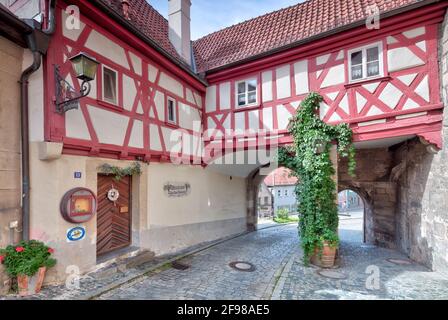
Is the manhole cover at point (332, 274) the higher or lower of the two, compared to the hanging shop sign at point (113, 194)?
lower

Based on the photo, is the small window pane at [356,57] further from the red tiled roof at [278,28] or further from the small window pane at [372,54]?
the red tiled roof at [278,28]

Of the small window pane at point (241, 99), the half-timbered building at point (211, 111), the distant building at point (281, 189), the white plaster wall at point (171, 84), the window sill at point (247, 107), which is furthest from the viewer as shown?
the distant building at point (281, 189)

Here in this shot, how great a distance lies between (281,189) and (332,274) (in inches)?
1095

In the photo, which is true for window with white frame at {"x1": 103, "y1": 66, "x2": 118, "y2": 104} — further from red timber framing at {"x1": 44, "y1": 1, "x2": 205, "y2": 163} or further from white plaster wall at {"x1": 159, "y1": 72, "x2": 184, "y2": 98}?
white plaster wall at {"x1": 159, "y1": 72, "x2": 184, "y2": 98}

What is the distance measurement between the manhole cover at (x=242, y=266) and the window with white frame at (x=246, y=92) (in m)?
4.77

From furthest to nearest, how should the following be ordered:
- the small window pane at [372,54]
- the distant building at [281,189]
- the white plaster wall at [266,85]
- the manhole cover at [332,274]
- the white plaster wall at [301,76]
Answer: the distant building at [281,189]
the white plaster wall at [266,85]
the white plaster wall at [301,76]
the small window pane at [372,54]
the manhole cover at [332,274]

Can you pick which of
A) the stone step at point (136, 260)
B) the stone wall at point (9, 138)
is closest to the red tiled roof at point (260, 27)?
the stone wall at point (9, 138)

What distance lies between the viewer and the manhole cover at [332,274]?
606 cm

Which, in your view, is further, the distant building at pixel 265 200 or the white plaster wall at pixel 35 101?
the distant building at pixel 265 200

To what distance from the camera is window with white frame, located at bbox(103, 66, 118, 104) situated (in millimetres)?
6301

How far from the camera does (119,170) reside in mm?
6324

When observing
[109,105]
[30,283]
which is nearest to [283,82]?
[109,105]

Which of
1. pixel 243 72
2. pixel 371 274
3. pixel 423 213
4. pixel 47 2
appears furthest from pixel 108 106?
pixel 423 213

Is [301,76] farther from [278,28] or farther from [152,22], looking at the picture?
[152,22]
